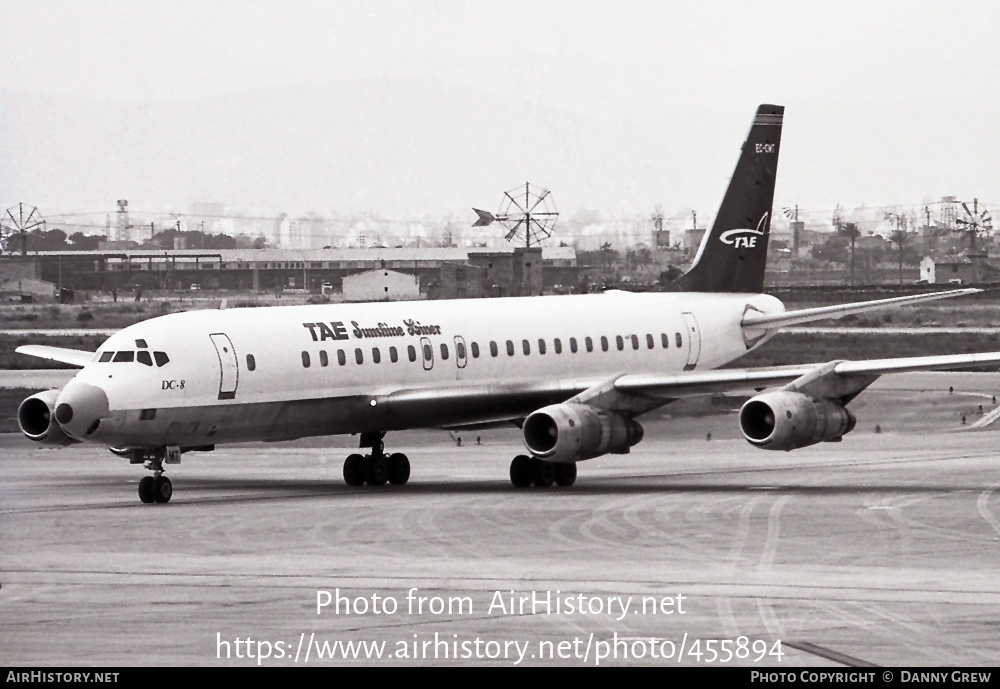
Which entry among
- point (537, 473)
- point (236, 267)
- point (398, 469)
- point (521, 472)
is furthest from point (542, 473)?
point (236, 267)

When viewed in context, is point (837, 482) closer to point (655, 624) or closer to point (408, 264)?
point (655, 624)

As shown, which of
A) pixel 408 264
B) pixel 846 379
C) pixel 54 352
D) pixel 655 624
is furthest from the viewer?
pixel 408 264

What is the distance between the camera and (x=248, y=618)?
21.5m

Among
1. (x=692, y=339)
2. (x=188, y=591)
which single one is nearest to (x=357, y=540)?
(x=188, y=591)

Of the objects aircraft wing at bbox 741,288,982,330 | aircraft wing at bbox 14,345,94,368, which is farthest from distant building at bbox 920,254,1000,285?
aircraft wing at bbox 14,345,94,368

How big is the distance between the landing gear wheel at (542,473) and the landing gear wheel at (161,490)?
293 inches

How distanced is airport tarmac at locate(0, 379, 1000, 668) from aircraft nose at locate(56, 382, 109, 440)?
1.60 meters

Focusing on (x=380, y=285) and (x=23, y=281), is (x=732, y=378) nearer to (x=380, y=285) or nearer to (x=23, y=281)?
(x=380, y=285)

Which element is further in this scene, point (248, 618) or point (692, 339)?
point (692, 339)

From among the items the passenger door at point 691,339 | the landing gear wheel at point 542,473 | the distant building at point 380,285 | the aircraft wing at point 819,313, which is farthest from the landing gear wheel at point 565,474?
the distant building at point 380,285

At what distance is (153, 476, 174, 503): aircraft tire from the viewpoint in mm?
35906

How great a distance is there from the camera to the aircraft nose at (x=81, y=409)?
34.6 meters

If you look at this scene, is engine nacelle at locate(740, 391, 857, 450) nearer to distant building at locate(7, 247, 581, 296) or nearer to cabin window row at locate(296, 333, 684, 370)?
cabin window row at locate(296, 333, 684, 370)
